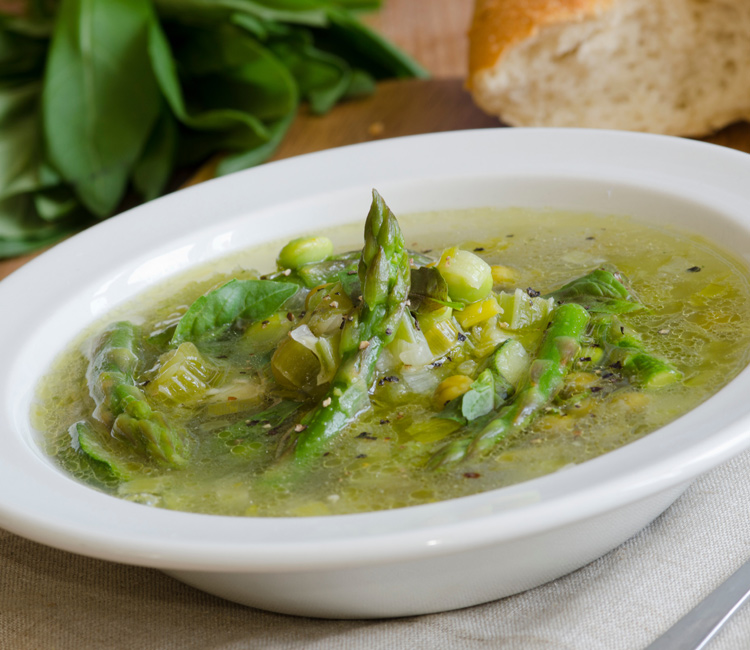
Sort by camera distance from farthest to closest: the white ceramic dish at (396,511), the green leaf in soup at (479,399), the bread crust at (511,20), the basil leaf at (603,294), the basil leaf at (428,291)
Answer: the bread crust at (511,20)
the basil leaf at (603,294)
the basil leaf at (428,291)
the green leaf in soup at (479,399)
the white ceramic dish at (396,511)

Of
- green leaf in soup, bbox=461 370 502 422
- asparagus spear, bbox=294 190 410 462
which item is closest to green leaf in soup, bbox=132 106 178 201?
asparagus spear, bbox=294 190 410 462

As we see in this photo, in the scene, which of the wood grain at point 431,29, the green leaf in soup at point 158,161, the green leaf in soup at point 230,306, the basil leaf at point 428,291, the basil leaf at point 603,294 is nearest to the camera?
the basil leaf at point 428,291

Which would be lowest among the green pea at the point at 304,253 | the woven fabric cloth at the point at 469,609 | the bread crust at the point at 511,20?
the woven fabric cloth at the point at 469,609

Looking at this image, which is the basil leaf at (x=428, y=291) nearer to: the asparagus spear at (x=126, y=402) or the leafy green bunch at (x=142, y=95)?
the asparagus spear at (x=126, y=402)

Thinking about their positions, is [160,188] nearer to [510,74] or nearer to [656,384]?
[510,74]

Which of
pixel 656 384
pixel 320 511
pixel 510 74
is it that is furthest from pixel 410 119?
pixel 320 511

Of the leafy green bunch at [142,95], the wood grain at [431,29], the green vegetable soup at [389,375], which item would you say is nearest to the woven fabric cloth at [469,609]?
the green vegetable soup at [389,375]

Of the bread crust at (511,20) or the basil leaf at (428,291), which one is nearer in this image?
the basil leaf at (428,291)
